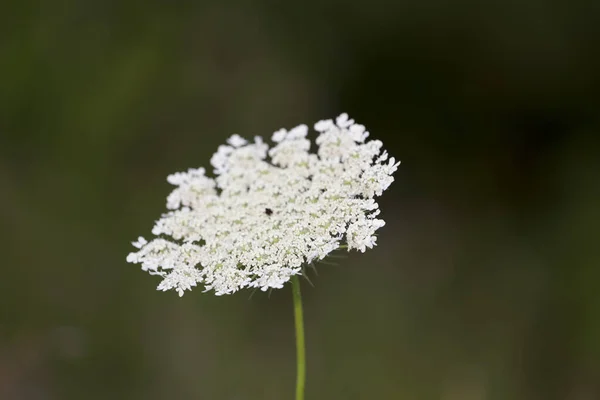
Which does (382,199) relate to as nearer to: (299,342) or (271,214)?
(271,214)

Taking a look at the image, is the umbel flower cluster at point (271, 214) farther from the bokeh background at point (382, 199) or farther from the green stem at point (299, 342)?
the bokeh background at point (382, 199)

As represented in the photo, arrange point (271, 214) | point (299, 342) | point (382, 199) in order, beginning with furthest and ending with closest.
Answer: point (382, 199)
point (271, 214)
point (299, 342)

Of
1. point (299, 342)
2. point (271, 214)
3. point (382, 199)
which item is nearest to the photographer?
point (299, 342)

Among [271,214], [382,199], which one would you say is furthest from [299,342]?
[382,199]

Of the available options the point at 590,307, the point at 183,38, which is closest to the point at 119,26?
the point at 183,38

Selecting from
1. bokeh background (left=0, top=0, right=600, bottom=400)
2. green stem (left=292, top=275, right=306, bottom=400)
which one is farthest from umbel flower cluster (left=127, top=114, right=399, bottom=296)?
bokeh background (left=0, top=0, right=600, bottom=400)

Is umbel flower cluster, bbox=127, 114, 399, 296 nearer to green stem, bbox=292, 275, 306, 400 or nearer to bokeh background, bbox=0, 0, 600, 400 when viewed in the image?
green stem, bbox=292, 275, 306, 400

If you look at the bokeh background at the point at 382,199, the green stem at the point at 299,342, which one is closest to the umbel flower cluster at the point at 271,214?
the green stem at the point at 299,342
